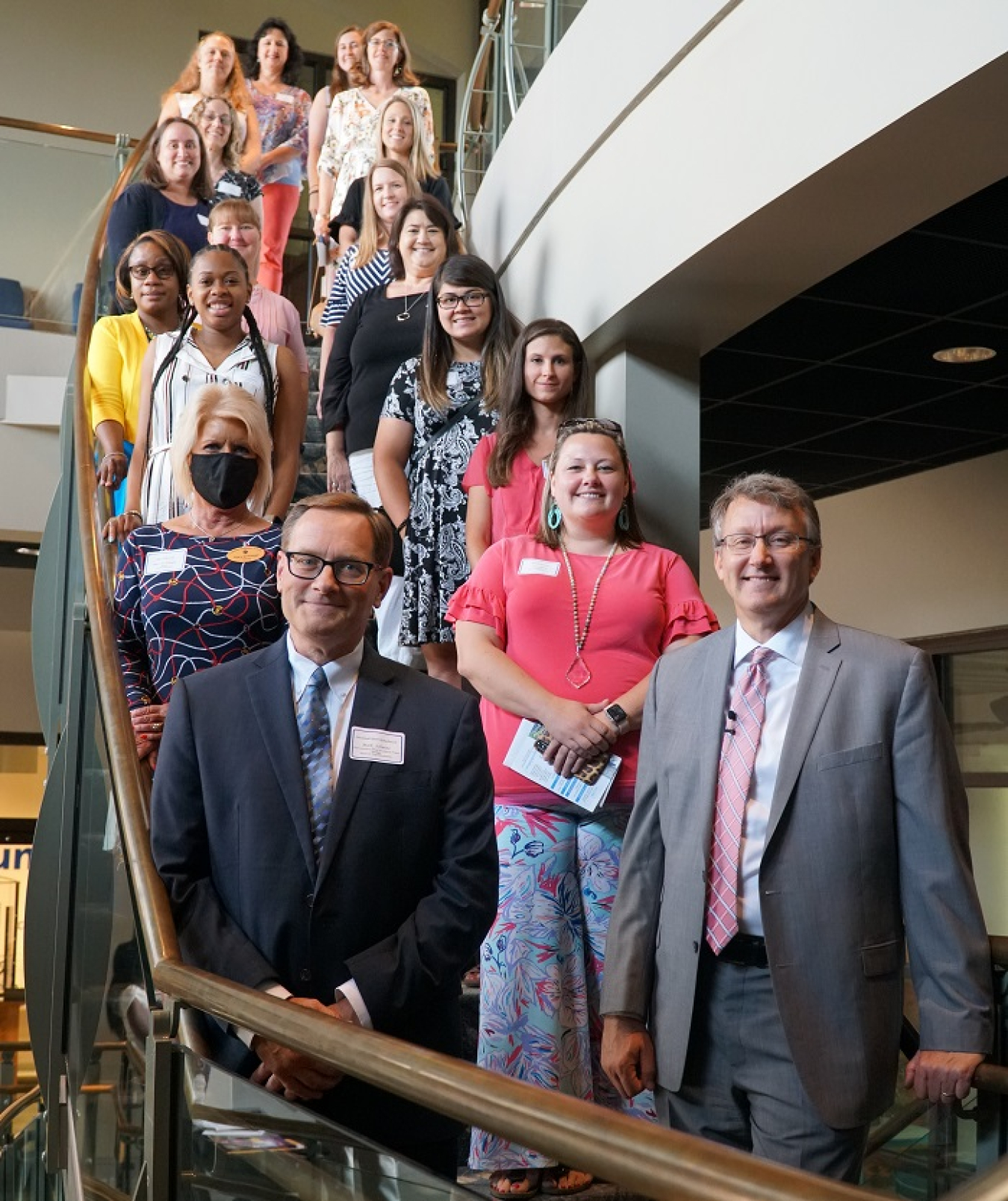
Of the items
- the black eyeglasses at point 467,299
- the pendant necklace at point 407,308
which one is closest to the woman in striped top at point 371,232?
the pendant necklace at point 407,308

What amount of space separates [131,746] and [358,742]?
1.92 ft

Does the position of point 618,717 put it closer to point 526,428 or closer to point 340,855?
point 340,855

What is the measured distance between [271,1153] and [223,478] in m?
1.88

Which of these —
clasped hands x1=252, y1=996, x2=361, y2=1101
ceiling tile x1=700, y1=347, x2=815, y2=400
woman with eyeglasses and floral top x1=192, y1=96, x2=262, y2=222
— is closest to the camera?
clasped hands x1=252, y1=996, x2=361, y2=1101

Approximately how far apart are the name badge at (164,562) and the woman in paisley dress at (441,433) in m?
1.36

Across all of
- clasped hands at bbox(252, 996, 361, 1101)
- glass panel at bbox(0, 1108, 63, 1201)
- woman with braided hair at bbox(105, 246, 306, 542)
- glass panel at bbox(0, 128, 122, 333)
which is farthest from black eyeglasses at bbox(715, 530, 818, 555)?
glass panel at bbox(0, 128, 122, 333)

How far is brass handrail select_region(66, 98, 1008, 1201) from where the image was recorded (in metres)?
1.16

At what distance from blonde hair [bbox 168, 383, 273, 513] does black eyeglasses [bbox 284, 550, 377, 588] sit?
1.04m

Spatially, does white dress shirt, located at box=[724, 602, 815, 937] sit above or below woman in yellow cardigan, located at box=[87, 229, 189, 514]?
below

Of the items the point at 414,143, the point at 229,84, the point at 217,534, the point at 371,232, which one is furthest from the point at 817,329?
the point at 229,84

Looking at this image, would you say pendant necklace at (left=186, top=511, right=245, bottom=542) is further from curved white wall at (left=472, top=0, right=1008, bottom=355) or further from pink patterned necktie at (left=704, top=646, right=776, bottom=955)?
curved white wall at (left=472, top=0, right=1008, bottom=355)

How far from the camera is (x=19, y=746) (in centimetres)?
1362

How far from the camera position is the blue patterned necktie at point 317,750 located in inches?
98.6

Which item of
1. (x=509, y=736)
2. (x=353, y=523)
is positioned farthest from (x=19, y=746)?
(x=353, y=523)
